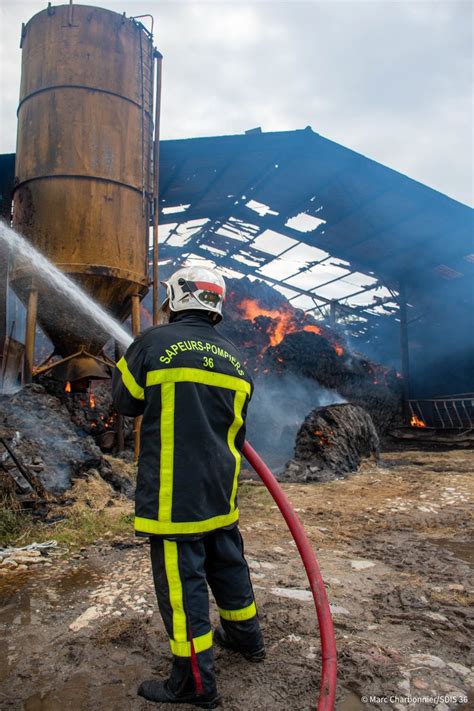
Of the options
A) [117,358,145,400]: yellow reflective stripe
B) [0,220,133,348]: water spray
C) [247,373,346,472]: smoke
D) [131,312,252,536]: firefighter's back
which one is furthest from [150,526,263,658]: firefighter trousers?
[247,373,346,472]: smoke

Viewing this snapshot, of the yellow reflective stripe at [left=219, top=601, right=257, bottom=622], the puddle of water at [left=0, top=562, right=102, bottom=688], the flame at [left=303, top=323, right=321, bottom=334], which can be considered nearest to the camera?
the yellow reflective stripe at [left=219, top=601, right=257, bottom=622]

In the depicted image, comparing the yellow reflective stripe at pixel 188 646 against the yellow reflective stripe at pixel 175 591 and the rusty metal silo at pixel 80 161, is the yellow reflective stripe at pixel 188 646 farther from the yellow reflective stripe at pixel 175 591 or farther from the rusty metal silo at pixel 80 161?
the rusty metal silo at pixel 80 161

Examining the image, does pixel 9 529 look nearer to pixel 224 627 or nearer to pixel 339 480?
pixel 224 627

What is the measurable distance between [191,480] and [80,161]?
5010 millimetres

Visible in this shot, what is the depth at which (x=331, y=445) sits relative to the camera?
7.97 m

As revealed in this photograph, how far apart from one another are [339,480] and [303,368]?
6146mm

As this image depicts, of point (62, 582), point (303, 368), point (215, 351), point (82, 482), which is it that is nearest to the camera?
point (215, 351)

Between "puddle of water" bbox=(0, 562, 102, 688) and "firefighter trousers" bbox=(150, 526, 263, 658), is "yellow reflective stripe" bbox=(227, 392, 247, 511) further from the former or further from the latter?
"puddle of water" bbox=(0, 562, 102, 688)

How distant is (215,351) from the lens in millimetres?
2057

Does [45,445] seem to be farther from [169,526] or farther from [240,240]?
[240,240]

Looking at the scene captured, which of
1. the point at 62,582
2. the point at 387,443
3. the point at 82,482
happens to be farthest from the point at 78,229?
the point at 387,443

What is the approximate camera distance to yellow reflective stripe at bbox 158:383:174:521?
1.83 metres

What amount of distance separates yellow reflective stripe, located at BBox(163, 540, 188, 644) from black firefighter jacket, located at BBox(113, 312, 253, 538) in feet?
0.21

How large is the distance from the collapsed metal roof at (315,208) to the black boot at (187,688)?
8.65 m
